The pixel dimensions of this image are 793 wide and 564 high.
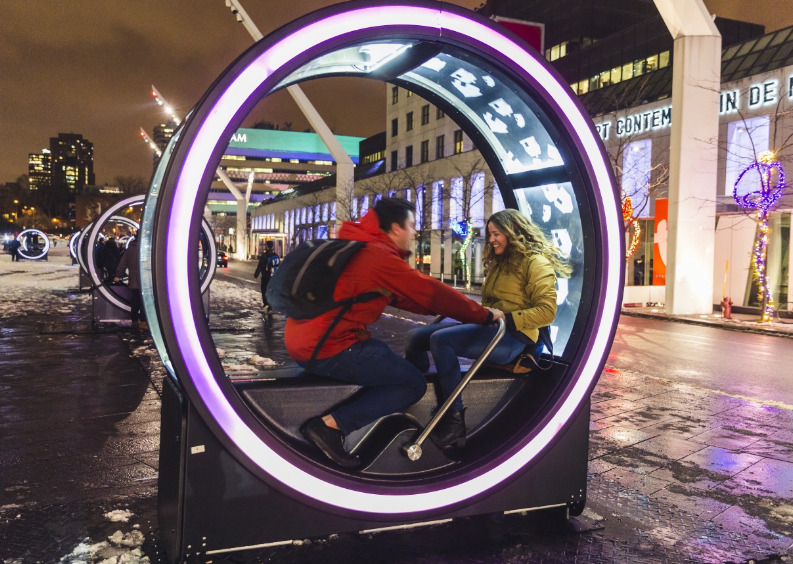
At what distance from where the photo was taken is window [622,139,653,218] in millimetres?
24297

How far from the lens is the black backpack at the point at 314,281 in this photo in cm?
332

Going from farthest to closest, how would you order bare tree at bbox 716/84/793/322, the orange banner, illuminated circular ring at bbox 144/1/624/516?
the orange banner, bare tree at bbox 716/84/793/322, illuminated circular ring at bbox 144/1/624/516

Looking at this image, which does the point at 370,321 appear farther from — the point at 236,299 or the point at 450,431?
the point at 236,299

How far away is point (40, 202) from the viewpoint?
101 metres

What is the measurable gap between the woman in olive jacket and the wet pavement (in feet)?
2.60

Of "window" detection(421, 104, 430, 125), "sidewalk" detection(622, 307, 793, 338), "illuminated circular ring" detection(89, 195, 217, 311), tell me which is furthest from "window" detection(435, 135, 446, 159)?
"illuminated circular ring" detection(89, 195, 217, 311)

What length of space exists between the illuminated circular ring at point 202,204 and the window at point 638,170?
2130 centimetres

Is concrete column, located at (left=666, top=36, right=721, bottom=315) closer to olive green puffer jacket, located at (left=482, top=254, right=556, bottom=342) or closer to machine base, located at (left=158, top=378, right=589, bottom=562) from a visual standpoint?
olive green puffer jacket, located at (left=482, top=254, right=556, bottom=342)

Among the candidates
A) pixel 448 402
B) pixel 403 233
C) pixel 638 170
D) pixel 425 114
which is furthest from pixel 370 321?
pixel 425 114

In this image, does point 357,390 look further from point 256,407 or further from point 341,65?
point 341,65

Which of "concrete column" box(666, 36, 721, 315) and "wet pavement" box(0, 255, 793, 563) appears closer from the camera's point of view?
"wet pavement" box(0, 255, 793, 563)

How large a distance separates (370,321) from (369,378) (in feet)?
0.99

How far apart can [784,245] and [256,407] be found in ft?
64.7

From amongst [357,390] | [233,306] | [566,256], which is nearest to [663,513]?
[566,256]
